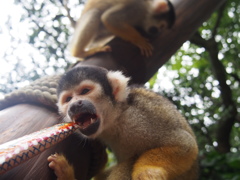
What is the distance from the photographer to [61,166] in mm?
1355

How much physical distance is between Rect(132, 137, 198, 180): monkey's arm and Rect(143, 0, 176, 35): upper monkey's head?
1953 millimetres

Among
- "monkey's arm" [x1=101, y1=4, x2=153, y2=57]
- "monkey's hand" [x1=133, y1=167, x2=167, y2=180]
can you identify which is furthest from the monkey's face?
"monkey's arm" [x1=101, y1=4, x2=153, y2=57]

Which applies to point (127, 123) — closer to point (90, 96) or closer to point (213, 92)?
point (90, 96)

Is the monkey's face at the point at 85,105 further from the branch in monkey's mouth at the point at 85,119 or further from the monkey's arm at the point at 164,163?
the monkey's arm at the point at 164,163

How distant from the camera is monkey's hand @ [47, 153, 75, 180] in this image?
1327 mm

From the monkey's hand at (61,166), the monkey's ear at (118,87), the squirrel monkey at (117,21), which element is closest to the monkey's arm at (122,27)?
the squirrel monkey at (117,21)

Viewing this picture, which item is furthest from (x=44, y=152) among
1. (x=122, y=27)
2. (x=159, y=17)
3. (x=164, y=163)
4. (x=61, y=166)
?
(x=159, y=17)

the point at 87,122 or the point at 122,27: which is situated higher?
the point at 122,27

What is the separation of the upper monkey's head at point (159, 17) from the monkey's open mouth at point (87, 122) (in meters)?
1.96

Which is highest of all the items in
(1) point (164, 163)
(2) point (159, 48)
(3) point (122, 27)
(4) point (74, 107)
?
(3) point (122, 27)

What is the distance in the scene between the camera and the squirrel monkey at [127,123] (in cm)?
172

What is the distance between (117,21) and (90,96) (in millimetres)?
2082

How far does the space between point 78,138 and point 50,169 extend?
43 cm

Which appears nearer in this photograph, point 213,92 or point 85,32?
point 85,32
